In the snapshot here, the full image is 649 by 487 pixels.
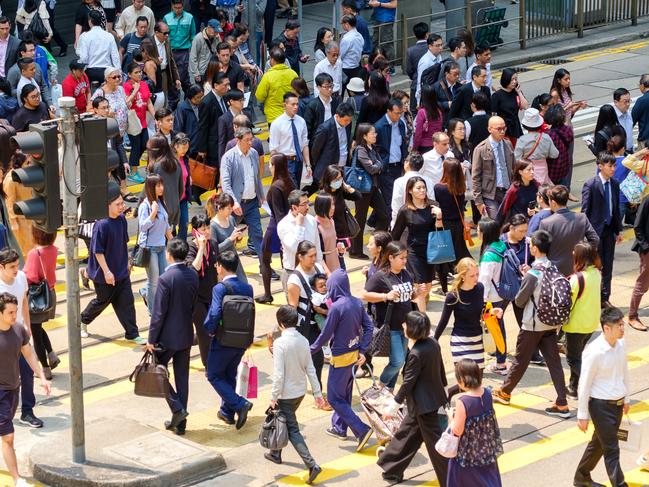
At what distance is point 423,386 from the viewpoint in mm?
11500

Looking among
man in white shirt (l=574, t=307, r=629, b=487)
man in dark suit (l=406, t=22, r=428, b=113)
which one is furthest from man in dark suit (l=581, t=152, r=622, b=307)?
man in dark suit (l=406, t=22, r=428, b=113)

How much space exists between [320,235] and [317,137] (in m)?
3.21

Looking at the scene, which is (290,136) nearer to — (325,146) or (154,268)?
(325,146)

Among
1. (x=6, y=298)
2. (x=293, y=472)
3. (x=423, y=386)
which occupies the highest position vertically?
(x=6, y=298)

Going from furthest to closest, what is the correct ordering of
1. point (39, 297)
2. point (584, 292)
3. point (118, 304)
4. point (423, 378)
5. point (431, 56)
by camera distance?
point (431, 56) < point (118, 304) < point (39, 297) < point (584, 292) < point (423, 378)

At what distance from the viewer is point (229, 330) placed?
12.4 m

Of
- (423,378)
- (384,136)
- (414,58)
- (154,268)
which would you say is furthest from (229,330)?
(414,58)

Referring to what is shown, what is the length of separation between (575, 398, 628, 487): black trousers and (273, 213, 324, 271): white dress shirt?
154 inches

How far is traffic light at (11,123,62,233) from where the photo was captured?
11250mm

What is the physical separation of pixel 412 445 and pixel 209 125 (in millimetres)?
7846

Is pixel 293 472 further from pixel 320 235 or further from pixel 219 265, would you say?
pixel 320 235

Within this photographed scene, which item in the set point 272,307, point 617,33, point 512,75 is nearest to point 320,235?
point 272,307

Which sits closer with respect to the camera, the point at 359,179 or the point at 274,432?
the point at 274,432

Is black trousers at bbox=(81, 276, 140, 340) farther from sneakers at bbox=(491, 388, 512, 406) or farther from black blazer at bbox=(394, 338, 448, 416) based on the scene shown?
black blazer at bbox=(394, 338, 448, 416)
